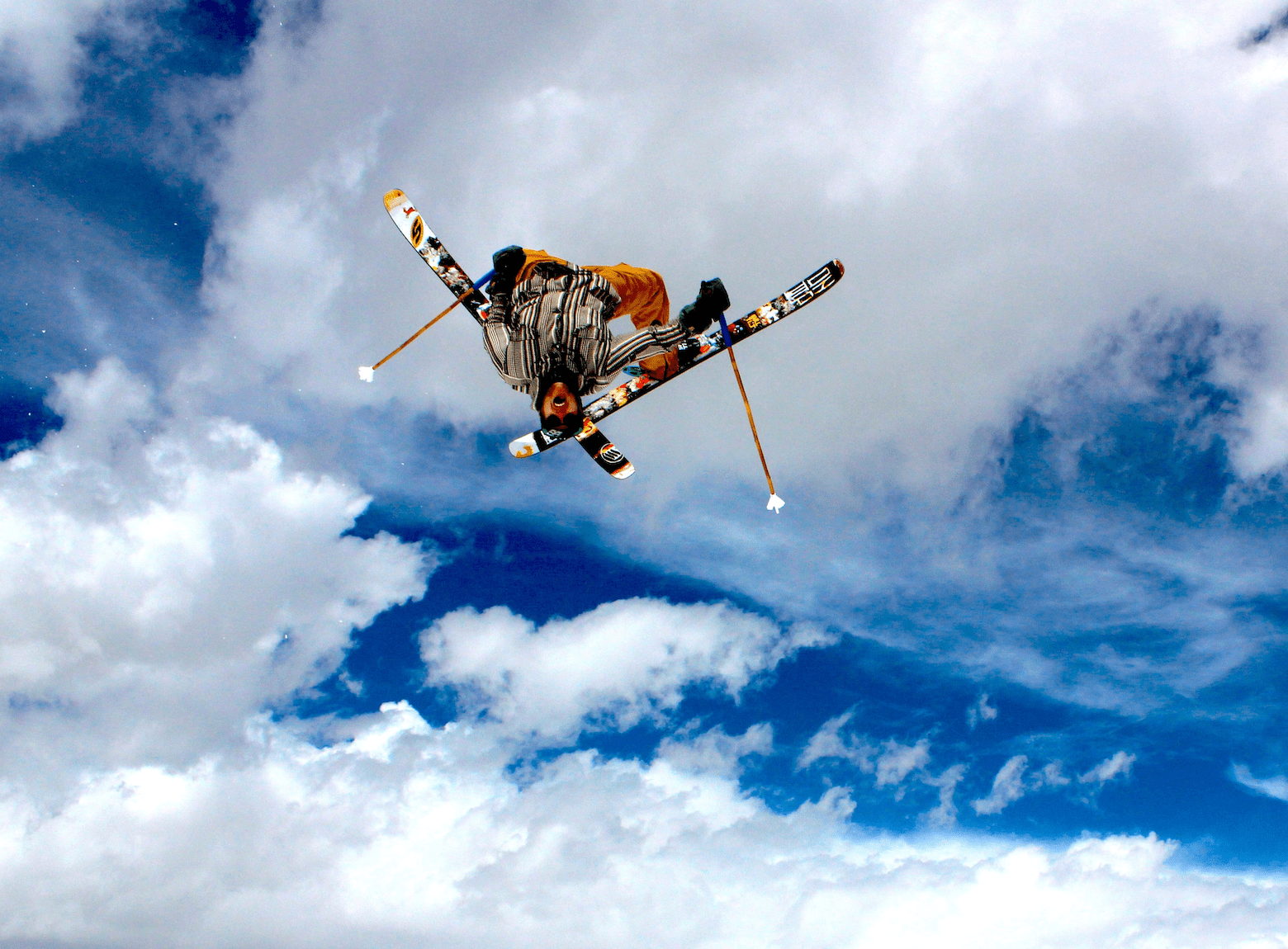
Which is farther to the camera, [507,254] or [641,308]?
[641,308]

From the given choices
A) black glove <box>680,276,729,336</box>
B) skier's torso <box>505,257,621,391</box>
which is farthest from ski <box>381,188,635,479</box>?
black glove <box>680,276,729,336</box>

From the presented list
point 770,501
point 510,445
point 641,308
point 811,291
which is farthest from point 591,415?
point 811,291

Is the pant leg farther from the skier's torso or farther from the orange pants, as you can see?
the skier's torso

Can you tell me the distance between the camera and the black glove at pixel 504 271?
1499 cm

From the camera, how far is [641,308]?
54.5 ft

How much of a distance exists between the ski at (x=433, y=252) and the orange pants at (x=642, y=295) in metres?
2.11

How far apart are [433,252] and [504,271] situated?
3.60 m

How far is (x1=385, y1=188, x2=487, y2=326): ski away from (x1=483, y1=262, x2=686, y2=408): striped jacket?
6.47ft

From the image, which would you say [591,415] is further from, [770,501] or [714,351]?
[770,501]

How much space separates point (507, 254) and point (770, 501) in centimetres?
700

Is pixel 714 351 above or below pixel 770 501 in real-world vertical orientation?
above

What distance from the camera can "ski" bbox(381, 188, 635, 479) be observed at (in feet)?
50.2

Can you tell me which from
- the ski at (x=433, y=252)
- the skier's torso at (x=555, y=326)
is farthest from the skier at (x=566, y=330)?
the ski at (x=433, y=252)

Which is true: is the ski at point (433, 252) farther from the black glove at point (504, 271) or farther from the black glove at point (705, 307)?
the black glove at point (705, 307)
